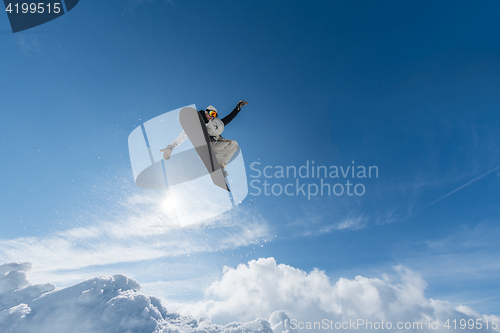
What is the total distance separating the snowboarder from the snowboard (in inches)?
12.0

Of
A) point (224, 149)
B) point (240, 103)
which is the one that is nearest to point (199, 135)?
point (224, 149)

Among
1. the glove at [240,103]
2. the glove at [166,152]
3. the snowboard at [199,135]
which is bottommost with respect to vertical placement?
the glove at [166,152]

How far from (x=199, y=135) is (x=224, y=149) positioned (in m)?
1.83

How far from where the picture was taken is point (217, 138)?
37.8 feet

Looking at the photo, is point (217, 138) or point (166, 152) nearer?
point (166, 152)

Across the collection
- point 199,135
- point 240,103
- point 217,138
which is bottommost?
point 199,135

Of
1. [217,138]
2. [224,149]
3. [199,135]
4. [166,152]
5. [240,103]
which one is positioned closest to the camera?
[240,103]

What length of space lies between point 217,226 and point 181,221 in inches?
99.0

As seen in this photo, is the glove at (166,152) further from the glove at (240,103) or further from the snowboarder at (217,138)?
the glove at (240,103)

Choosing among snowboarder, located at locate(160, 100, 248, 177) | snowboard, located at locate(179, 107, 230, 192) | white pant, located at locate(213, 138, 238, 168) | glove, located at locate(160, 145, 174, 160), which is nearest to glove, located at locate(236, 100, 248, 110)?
snowboarder, located at locate(160, 100, 248, 177)

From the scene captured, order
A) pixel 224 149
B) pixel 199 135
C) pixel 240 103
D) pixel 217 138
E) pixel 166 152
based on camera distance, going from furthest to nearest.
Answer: pixel 224 149, pixel 217 138, pixel 166 152, pixel 199 135, pixel 240 103

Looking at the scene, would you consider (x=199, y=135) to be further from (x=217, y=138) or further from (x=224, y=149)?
(x=224, y=149)

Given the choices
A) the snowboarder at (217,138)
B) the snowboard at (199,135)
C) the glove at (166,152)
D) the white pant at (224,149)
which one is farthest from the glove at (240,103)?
the glove at (166,152)

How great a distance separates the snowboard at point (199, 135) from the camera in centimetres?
1042
